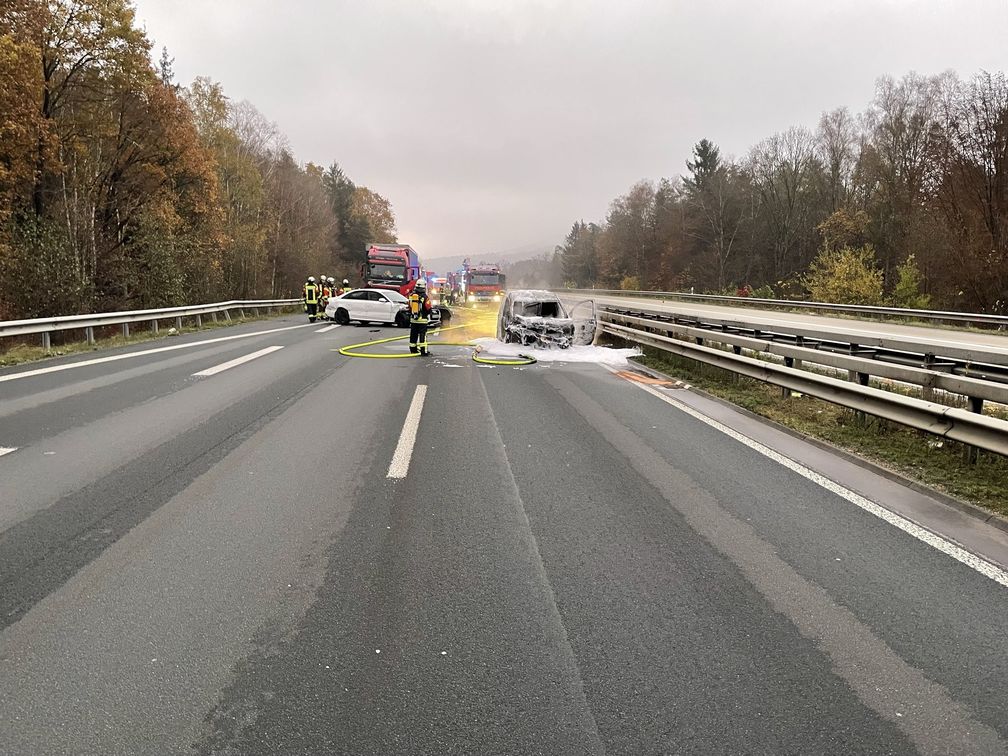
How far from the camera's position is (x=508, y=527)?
3.94 meters

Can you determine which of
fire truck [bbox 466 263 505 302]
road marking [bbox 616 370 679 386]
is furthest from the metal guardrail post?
fire truck [bbox 466 263 505 302]

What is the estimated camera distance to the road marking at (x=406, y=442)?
5.11 meters

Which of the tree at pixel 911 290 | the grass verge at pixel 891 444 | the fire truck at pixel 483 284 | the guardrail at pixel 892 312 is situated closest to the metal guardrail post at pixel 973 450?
the grass verge at pixel 891 444

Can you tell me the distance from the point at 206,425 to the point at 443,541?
13.6ft

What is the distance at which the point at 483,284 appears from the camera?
44.0m

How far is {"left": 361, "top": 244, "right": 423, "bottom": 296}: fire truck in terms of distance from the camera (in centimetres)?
3033

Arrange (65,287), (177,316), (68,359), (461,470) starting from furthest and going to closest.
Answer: (177,316) → (65,287) → (68,359) → (461,470)

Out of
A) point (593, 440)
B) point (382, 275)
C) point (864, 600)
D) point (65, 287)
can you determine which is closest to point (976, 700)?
point (864, 600)

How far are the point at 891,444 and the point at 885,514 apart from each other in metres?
2.39

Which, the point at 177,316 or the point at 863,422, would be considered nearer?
the point at 863,422

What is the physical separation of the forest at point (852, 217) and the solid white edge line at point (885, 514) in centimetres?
2427

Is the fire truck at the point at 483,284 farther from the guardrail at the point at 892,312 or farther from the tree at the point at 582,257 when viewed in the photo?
the tree at the point at 582,257

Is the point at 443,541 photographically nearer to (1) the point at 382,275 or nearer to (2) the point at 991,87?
(1) the point at 382,275

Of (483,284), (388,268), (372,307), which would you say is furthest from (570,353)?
(483,284)
